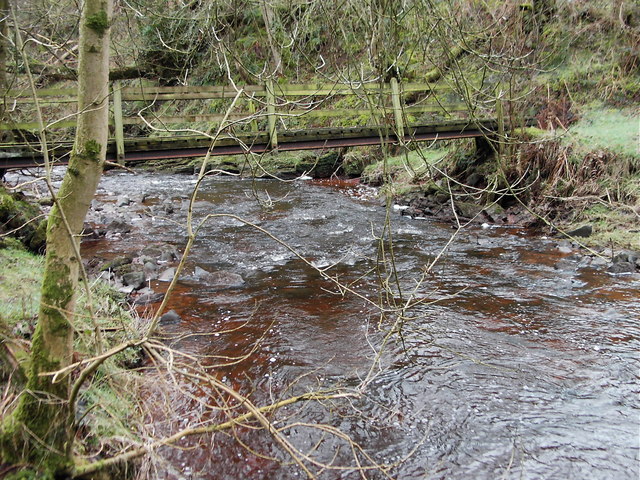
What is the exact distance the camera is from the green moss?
2.30 meters

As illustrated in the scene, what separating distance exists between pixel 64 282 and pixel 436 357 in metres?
3.00

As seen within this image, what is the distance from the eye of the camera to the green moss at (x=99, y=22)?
2.30 meters

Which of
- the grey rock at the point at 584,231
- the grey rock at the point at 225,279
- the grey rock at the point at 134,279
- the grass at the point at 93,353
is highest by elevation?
the grass at the point at 93,353

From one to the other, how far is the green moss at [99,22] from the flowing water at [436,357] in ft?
3.56

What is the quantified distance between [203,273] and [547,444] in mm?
4556

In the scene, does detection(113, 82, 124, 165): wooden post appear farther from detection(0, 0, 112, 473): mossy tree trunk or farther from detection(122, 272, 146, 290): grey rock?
detection(0, 0, 112, 473): mossy tree trunk

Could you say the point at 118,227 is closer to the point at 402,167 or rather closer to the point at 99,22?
the point at 99,22

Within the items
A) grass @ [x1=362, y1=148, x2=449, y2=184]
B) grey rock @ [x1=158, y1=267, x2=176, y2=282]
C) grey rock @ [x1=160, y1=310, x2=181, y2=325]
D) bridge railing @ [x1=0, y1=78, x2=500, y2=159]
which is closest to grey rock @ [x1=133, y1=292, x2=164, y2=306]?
grey rock @ [x1=160, y1=310, x2=181, y2=325]

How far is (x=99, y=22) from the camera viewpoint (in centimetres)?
231

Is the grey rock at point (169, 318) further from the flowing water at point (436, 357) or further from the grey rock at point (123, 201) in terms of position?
the grey rock at point (123, 201)

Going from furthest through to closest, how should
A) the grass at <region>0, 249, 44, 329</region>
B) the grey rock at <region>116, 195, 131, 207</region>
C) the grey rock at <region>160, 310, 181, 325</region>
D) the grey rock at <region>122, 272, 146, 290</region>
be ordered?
the grey rock at <region>116, 195, 131, 207</region>
the grey rock at <region>122, 272, 146, 290</region>
the grey rock at <region>160, 310, 181, 325</region>
the grass at <region>0, 249, 44, 329</region>

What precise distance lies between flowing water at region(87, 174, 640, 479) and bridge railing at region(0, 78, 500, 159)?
36.2 inches

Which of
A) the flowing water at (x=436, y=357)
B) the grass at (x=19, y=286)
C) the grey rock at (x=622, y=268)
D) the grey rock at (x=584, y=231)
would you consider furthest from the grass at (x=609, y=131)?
the grass at (x=19, y=286)

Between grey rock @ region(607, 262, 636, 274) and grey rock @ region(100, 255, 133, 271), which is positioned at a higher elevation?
grey rock @ region(100, 255, 133, 271)
